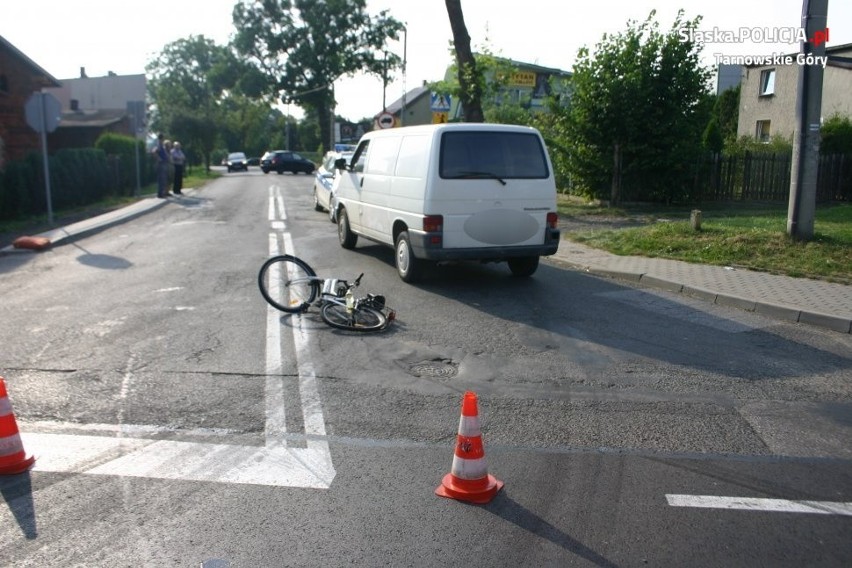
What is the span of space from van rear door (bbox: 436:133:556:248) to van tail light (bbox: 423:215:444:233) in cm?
6

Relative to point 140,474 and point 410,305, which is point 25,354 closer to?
point 140,474

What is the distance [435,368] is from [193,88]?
10164cm

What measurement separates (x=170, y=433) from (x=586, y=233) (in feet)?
37.5

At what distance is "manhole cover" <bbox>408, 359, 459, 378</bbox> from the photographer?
263 inches

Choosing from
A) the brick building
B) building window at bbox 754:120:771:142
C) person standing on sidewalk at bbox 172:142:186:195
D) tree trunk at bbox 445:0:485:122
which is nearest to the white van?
tree trunk at bbox 445:0:485:122

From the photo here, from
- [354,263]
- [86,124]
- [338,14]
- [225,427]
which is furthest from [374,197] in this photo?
[338,14]

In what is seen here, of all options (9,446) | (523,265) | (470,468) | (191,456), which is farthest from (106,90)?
(470,468)

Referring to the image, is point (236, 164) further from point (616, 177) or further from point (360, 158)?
point (360, 158)

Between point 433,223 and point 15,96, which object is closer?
point 433,223

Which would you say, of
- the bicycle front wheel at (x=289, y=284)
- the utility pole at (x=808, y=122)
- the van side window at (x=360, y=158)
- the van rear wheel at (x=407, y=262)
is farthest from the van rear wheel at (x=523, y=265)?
the utility pole at (x=808, y=122)

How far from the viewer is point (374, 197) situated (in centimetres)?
1186

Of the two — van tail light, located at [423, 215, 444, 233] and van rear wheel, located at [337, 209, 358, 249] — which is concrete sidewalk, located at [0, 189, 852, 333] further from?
van rear wheel, located at [337, 209, 358, 249]

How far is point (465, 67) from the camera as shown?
2188 centimetres

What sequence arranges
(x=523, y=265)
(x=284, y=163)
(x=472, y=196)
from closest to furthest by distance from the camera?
1. (x=472, y=196)
2. (x=523, y=265)
3. (x=284, y=163)
